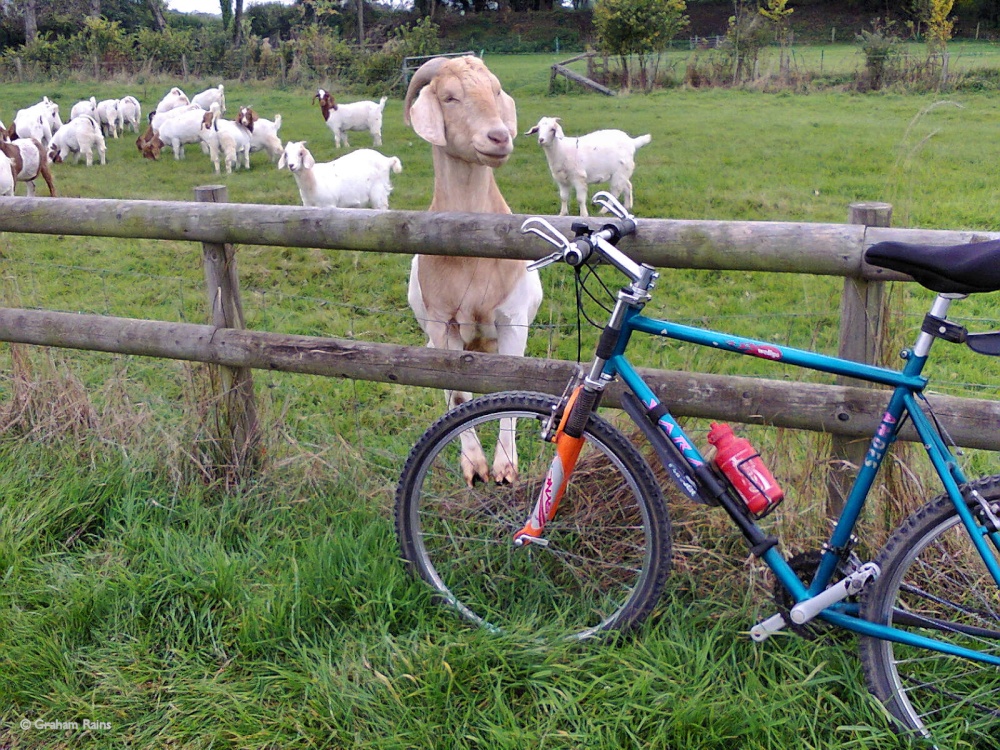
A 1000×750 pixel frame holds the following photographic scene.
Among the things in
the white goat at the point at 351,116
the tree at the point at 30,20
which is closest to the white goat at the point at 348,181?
the white goat at the point at 351,116

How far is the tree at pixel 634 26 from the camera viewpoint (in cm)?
2645

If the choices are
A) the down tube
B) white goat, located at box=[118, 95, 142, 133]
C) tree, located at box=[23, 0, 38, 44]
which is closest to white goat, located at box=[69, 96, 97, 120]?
white goat, located at box=[118, 95, 142, 133]

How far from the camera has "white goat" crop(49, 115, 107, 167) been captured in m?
17.5

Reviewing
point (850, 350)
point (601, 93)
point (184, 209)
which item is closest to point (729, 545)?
point (850, 350)

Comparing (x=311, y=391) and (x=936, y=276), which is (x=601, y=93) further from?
(x=936, y=276)

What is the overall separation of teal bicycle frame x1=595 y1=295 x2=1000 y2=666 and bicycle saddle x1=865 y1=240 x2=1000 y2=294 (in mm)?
77

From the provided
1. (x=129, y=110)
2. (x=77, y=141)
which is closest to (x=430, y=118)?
(x=77, y=141)

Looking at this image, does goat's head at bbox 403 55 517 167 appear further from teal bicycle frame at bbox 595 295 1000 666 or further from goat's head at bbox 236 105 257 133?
goat's head at bbox 236 105 257 133

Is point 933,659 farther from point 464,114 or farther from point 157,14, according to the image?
point 157,14

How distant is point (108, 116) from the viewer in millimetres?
21297

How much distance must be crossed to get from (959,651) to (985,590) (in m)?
0.55

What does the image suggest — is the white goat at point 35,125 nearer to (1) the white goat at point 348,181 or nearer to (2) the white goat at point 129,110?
(2) the white goat at point 129,110

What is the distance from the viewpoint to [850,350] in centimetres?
322

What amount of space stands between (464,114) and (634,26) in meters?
24.5
